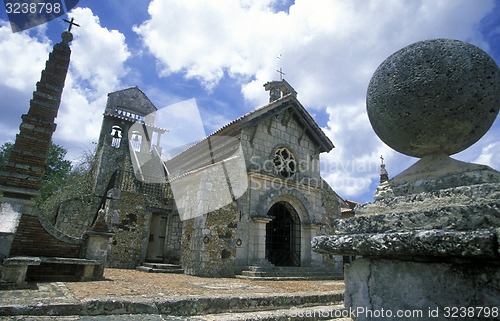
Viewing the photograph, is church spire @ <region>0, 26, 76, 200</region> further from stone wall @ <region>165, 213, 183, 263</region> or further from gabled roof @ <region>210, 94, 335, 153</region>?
stone wall @ <region>165, 213, 183, 263</region>

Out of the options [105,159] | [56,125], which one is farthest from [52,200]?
[56,125]

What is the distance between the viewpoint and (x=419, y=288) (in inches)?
61.5

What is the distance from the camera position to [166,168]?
1825 centimetres

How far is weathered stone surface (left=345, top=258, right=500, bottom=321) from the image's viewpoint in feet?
4.54

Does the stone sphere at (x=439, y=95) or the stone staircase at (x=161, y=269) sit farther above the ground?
the stone sphere at (x=439, y=95)

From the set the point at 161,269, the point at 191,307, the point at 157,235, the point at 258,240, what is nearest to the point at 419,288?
the point at 191,307

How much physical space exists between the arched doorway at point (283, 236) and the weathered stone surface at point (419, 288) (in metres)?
10.7

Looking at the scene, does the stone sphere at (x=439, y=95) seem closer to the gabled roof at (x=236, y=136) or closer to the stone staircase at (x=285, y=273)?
the stone staircase at (x=285, y=273)

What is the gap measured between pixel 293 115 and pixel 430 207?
41.1 feet

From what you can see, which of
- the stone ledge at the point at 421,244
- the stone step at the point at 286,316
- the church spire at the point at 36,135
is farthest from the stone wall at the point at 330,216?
the stone ledge at the point at 421,244

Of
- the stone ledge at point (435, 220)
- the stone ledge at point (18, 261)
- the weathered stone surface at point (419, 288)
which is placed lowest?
the stone ledge at point (18, 261)

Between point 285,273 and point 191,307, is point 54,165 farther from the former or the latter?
point 191,307

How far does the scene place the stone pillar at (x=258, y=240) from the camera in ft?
35.2

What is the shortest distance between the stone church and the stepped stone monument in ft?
28.0
